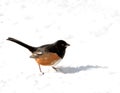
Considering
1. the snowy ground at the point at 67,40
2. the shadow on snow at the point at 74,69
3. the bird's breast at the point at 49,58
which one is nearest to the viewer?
the snowy ground at the point at 67,40

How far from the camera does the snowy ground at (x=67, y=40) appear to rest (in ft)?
26.8

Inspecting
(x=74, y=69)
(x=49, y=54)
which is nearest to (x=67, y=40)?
(x=74, y=69)

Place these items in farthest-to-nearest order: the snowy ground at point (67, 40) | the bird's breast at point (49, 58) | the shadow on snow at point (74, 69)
Answer: 1. the shadow on snow at point (74, 69)
2. the bird's breast at point (49, 58)
3. the snowy ground at point (67, 40)

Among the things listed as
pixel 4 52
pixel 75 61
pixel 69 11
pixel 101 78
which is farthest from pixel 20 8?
pixel 101 78

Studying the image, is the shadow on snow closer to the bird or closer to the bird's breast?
the bird

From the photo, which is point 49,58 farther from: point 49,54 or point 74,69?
point 74,69

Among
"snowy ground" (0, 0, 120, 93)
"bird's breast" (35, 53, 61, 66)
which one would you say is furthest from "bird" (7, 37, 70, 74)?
"snowy ground" (0, 0, 120, 93)

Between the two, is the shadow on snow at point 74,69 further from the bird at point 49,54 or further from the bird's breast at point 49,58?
the bird's breast at point 49,58

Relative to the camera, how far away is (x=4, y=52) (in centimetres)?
983

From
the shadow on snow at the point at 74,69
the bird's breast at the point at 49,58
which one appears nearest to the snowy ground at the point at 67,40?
the shadow on snow at the point at 74,69

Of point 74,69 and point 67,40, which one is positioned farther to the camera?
point 67,40

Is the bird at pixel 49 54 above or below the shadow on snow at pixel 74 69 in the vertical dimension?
above

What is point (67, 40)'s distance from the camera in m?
10.1

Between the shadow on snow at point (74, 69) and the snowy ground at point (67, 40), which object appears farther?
the shadow on snow at point (74, 69)
